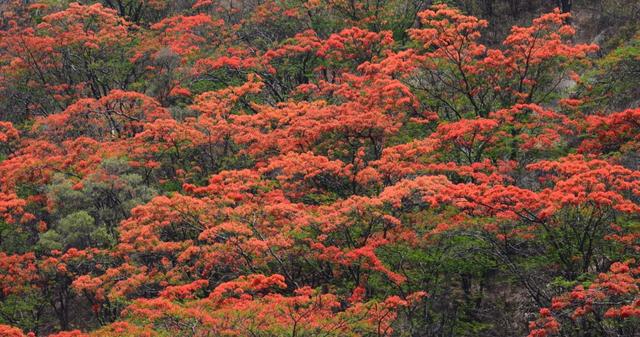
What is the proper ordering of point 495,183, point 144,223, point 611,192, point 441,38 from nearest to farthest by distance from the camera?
point 611,192
point 495,183
point 144,223
point 441,38

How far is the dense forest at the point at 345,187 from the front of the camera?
22.6 meters

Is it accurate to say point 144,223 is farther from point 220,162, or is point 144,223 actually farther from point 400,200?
point 400,200

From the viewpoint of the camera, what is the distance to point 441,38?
32.7m

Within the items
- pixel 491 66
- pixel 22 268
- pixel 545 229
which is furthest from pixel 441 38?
pixel 22 268

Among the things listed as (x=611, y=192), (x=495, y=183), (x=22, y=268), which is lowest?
(x=22, y=268)

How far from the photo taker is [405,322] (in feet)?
82.1

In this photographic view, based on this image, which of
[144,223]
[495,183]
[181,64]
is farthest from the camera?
[181,64]

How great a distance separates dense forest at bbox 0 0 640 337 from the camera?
891 inches

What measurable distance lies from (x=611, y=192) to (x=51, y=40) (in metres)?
33.7

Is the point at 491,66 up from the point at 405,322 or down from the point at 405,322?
up

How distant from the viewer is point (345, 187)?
95.2 ft

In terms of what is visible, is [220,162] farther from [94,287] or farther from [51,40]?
[51,40]

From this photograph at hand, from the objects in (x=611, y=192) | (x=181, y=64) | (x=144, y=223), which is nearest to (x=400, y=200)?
(x=611, y=192)

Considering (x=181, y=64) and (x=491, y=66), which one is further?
(x=181, y=64)
